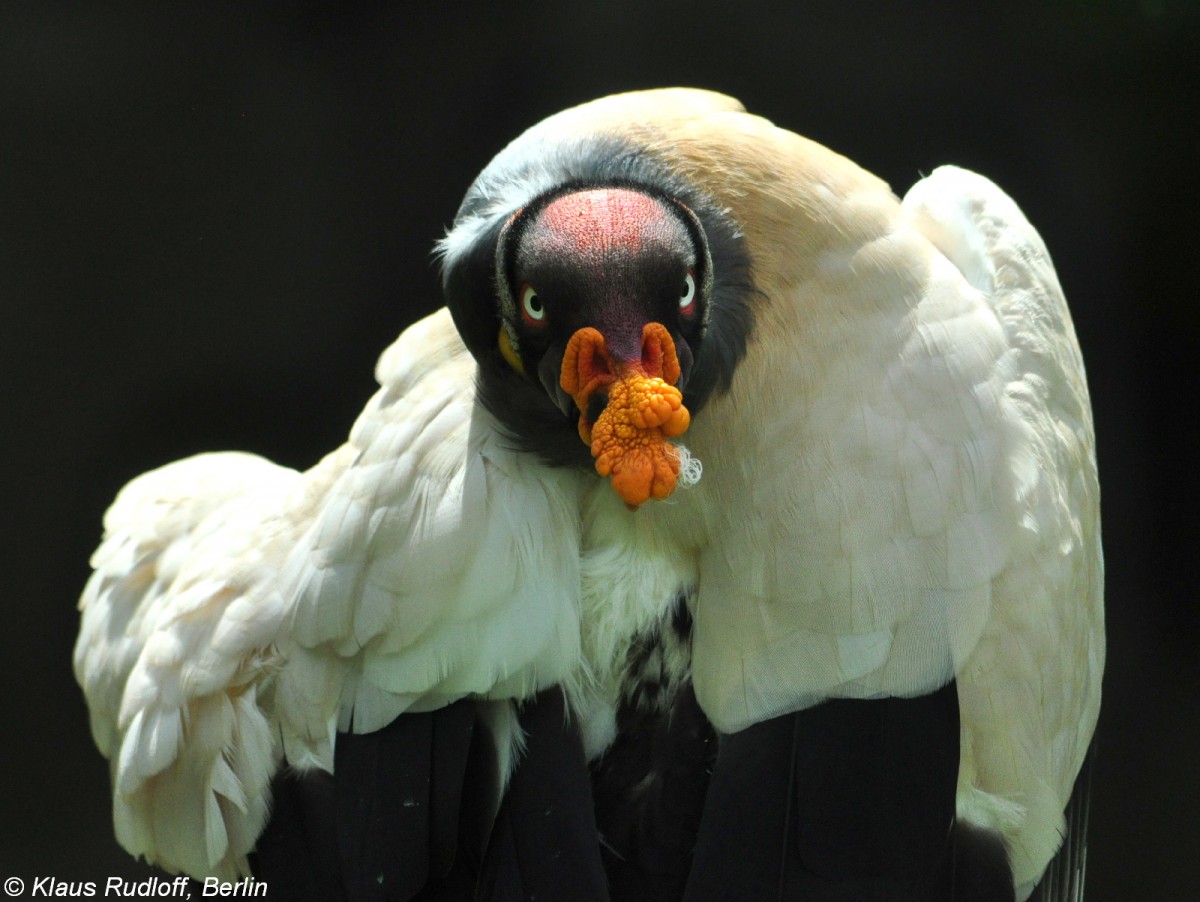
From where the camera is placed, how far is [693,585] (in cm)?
225

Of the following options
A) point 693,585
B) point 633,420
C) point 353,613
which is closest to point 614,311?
point 633,420

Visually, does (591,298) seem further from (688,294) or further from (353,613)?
(353,613)

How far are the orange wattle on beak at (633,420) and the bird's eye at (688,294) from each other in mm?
114

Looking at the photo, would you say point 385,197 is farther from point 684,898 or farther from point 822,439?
point 684,898

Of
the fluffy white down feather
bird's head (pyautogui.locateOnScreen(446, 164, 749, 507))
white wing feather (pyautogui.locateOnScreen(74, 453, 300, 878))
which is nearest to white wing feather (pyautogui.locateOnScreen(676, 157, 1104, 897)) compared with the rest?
bird's head (pyautogui.locateOnScreen(446, 164, 749, 507))

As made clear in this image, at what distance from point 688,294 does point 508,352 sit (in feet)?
1.05

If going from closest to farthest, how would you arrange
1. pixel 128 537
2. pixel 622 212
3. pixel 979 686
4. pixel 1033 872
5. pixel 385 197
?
1. pixel 622 212
2. pixel 979 686
3. pixel 1033 872
4. pixel 128 537
5. pixel 385 197

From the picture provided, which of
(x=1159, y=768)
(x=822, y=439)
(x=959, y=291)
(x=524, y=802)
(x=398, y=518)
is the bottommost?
(x=1159, y=768)

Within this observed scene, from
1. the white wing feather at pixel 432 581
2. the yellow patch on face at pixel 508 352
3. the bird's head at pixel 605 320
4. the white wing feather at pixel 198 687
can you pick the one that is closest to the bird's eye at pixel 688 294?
the bird's head at pixel 605 320

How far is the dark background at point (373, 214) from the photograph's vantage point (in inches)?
159

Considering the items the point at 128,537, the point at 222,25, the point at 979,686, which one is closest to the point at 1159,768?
the point at 979,686

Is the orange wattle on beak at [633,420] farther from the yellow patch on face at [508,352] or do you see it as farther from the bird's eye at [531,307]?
the yellow patch on face at [508,352]

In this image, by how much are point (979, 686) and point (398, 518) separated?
3.19 ft

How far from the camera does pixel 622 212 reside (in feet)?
6.48
